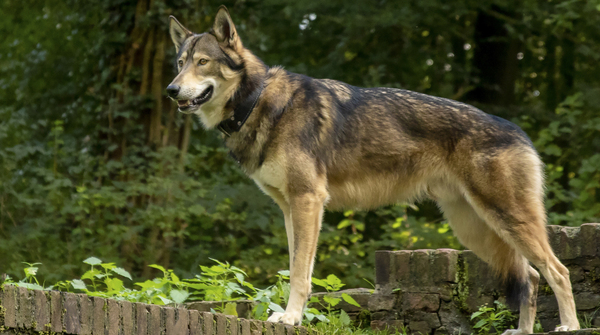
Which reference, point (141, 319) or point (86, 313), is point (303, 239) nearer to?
point (141, 319)

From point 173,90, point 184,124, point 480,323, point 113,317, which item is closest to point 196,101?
point 173,90

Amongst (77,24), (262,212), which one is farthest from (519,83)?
(77,24)

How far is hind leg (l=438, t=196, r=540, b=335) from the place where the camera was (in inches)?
173

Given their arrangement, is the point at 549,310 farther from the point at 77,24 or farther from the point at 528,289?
the point at 77,24

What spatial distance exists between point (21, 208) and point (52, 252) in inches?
34.3

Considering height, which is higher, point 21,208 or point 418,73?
point 418,73

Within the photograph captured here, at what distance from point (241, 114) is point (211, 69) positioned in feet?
1.21

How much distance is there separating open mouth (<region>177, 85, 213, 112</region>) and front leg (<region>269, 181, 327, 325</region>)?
2.91 ft

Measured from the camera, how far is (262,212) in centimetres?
914

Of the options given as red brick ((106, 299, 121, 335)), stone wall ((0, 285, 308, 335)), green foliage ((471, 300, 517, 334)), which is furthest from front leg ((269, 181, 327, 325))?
green foliage ((471, 300, 517, 334))

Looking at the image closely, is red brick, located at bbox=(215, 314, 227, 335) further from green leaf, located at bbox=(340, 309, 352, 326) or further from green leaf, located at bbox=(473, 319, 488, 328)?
green leaf, located at bbox=(473, 319, 488, 328)

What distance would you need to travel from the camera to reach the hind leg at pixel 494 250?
440cm

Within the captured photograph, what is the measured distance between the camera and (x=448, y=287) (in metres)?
4.86

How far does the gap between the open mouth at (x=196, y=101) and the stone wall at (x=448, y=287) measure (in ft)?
6.14
